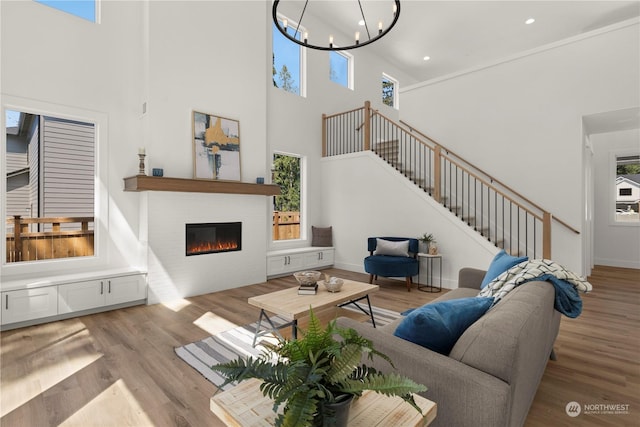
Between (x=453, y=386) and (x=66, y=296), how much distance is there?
14.0ft

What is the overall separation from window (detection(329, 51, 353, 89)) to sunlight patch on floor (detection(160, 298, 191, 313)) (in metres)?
6.00

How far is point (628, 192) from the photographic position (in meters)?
6.91

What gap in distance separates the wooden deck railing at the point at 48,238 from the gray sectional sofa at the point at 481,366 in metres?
4.38

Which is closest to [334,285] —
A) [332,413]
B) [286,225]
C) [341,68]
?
[332,413]

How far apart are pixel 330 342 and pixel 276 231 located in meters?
5.66

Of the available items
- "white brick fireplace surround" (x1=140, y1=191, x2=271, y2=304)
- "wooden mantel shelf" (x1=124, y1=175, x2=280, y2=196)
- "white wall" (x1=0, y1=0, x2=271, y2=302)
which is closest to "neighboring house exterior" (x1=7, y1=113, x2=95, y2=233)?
"white wall" (x1=0, y1=0, x2=271, y2=302)

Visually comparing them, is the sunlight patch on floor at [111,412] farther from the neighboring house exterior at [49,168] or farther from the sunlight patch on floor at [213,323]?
the neighboring house exterior at [49,168]

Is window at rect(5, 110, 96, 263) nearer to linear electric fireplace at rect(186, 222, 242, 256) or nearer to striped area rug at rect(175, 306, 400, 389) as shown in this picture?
linear electric fireplace at rect(186, 222, 242, 256)

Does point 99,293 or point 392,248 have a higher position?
point 392,248

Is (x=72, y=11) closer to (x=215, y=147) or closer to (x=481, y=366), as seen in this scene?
(x=215, y=147)

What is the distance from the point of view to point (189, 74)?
473 cm

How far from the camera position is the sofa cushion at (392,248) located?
528 cm

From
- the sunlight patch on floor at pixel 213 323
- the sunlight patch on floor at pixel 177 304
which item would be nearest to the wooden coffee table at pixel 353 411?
the sunlight patch on floor at pixel 213 323

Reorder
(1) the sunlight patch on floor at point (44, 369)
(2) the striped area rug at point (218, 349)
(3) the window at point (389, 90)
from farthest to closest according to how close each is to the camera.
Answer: (3) the window at point (389, 90) < (2) the striped area rug at point (218, 349) < (1) the sunlight patch on floor at point (44, 369)
